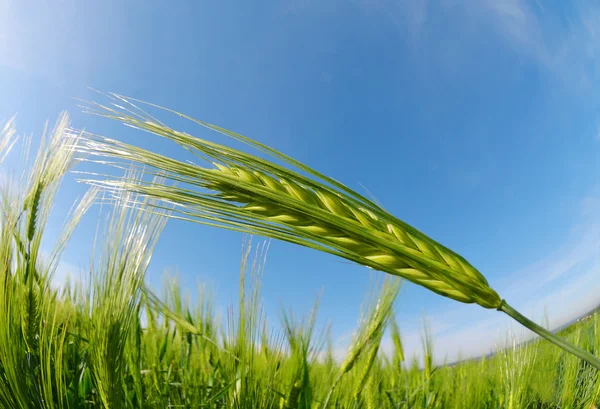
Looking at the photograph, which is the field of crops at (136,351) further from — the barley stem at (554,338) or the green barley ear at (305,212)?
the barley stem at (554,338)

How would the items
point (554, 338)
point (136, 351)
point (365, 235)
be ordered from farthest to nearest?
1. point (136, 351)
2. point (365, 235)
3. point (554, 338)

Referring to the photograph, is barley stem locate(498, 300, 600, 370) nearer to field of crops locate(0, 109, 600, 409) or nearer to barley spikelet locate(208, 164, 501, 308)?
barley spikelet locate(208, 164, 501, 308)

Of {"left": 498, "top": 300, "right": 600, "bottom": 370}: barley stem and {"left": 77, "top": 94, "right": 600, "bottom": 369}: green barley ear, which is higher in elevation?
{"left": 77, "top": 94, "right": 600, "bottom": 369}: green barley ear

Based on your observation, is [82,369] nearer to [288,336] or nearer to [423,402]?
[288,336]

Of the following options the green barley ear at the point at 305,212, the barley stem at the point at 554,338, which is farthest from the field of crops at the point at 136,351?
the barley stem at the point at 554,338

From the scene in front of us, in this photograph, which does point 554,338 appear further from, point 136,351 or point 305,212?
point 136,351

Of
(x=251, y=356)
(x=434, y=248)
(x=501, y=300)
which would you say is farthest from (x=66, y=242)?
(x=501, y=300)

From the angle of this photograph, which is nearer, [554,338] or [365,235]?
[554,338]

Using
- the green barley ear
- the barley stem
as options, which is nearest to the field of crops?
the green barley ear

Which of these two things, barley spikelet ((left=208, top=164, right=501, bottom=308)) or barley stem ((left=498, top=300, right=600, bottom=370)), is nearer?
barley stem ((left=498, top=300, right=600, bottom=370))

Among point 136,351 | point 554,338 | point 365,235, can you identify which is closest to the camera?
point 554,338

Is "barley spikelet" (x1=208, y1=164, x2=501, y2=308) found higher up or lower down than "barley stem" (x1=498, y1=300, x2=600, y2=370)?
higher up

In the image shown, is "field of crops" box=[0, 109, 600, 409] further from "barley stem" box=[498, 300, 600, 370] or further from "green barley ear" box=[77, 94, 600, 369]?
"barley stem" box=[498, 300, 600, 370]

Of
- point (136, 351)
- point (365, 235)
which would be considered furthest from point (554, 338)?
point (136, 351)
